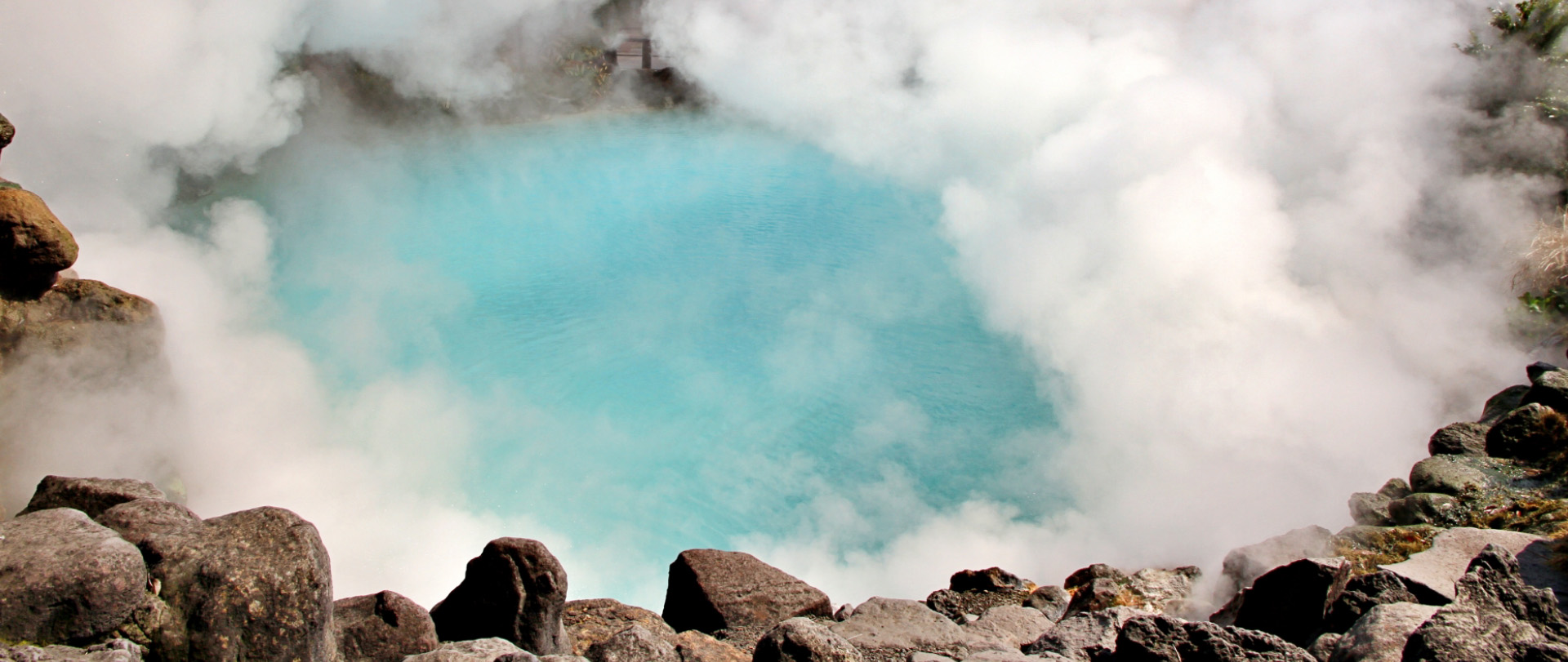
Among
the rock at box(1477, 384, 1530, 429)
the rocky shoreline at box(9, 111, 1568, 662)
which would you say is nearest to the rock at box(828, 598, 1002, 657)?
the rocky shoreline at box(9, 111, 1568, 662)

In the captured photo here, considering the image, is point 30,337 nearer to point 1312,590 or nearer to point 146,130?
point 146,130

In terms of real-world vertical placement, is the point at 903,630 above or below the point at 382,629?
above

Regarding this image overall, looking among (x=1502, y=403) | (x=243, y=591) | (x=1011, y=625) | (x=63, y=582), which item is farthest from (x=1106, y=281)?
(x=63, y=582)

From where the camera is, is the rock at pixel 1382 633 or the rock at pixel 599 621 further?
the rock at pixel 599 621

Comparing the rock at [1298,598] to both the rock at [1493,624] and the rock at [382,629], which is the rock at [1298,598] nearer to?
the rock at [1493,624]

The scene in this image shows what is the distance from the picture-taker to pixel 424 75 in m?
12.5

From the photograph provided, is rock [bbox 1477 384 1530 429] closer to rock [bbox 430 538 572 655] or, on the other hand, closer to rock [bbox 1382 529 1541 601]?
rock [bbox 1382 529 1541 601]

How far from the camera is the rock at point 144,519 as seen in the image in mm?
2936

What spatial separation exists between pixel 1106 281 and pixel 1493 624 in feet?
18.3

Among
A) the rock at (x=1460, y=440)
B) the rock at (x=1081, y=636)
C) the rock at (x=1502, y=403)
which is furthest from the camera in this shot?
the rock at (x=1502, y=403)

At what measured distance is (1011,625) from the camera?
4238mm

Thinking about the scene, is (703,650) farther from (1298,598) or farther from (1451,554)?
(1451,554)

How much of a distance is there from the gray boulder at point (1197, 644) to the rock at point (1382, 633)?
17 cm

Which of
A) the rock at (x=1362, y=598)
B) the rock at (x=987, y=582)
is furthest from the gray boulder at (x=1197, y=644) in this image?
the rock at (x=987, y=582)
